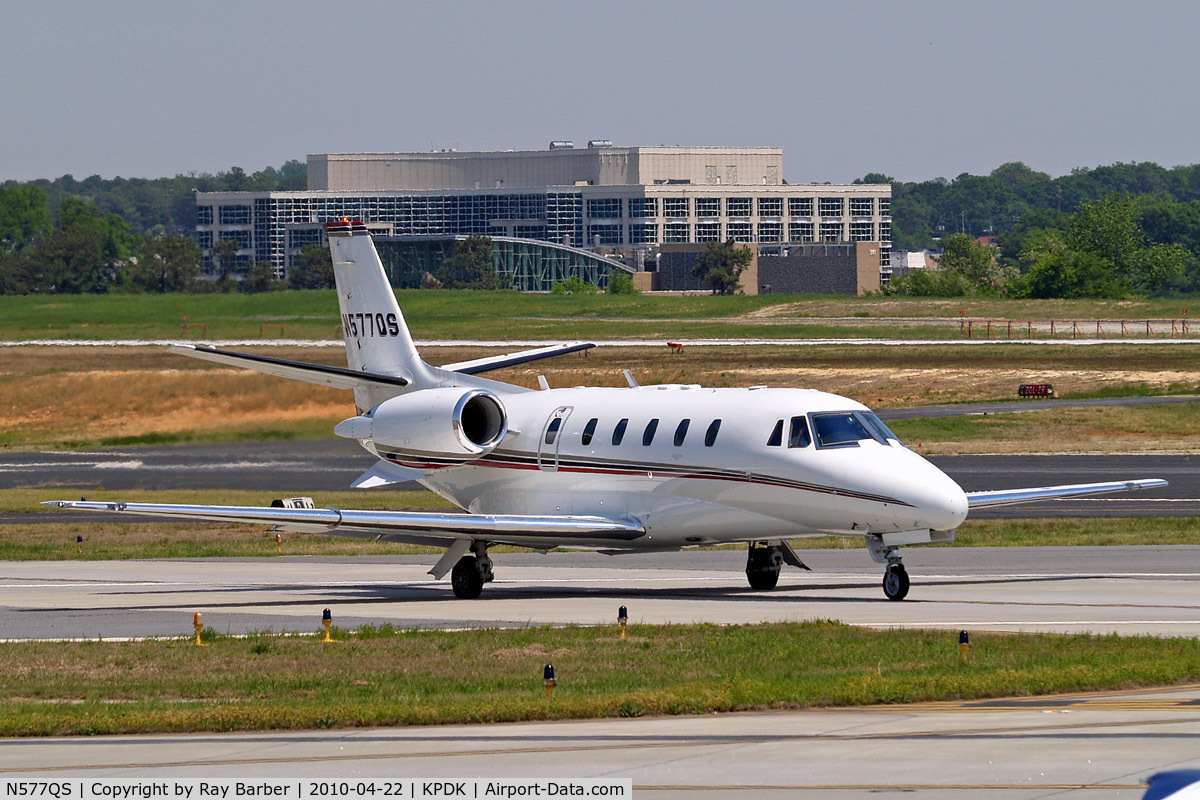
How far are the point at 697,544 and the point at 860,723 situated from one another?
12.8 metres

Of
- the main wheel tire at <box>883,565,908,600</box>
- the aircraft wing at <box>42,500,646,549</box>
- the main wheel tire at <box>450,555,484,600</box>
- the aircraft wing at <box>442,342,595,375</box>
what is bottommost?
the main wheel tire at <box>450,555,484,600</box>

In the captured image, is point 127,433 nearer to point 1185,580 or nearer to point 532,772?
point 1185,580

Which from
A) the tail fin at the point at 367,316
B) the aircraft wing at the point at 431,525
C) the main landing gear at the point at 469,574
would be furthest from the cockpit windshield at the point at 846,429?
the tail fin at the point at 367,316

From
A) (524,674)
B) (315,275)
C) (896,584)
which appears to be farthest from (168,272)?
(524,674)

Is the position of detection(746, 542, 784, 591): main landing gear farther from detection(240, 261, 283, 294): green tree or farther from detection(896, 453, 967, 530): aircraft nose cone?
detection(240, 261, 283, 294): green tree

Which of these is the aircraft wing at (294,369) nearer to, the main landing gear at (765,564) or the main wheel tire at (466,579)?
the main wheel tire at (466,579)

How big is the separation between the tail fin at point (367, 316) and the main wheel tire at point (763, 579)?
831cm

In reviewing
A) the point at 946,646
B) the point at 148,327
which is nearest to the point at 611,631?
the point at 946,646

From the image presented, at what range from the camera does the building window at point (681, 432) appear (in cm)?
2741

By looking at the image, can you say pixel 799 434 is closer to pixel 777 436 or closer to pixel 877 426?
pixel 777 436

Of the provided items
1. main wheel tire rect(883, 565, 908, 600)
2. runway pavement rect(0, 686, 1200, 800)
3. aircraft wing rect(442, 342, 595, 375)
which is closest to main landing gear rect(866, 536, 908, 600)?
main wheel tire rect(883, 565, 908, 600)

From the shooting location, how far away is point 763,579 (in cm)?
2811

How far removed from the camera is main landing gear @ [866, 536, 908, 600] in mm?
25141

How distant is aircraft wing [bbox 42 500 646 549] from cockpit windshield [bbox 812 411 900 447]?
3793mm
